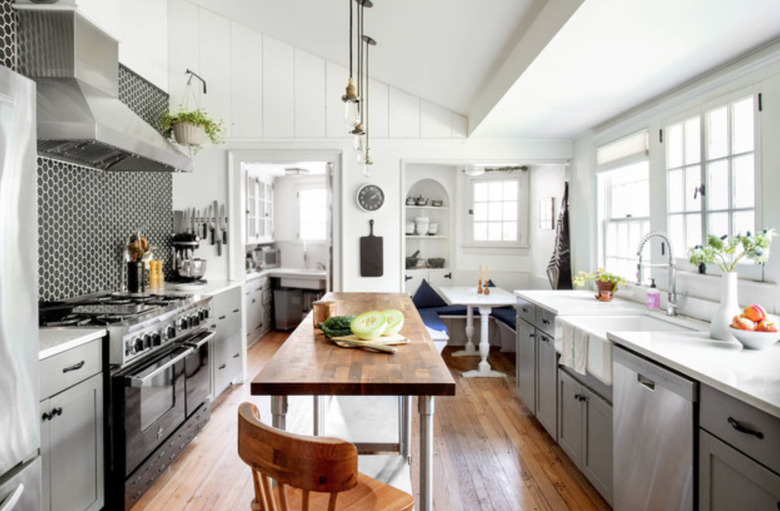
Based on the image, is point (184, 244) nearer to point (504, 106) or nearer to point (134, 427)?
point (134, 427)

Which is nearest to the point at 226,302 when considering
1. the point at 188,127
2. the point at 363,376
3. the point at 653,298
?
the point at 188,127

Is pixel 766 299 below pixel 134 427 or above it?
above

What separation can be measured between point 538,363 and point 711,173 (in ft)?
5.12

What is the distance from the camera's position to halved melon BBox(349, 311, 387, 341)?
5.70 ft

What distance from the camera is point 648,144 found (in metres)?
2.96

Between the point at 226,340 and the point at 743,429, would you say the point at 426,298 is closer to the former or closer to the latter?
the point at 226,340

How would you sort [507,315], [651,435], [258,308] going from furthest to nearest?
[258,308] < [507,315] < [651,435]

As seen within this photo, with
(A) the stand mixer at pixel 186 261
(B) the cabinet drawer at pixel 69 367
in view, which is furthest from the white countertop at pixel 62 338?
(A) the stand mixer at pixel 186 261

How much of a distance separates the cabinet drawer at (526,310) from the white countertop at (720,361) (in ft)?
3.70

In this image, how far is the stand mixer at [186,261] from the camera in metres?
3.72

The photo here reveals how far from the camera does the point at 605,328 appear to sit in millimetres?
2441

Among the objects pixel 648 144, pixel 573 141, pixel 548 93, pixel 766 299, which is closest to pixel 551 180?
pixel 573 141

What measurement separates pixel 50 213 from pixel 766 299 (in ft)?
12.6

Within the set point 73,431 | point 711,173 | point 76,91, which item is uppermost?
point 76,91
